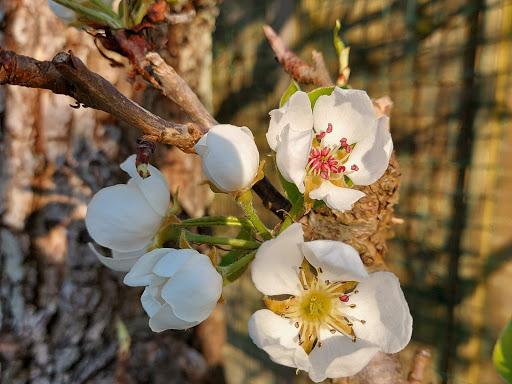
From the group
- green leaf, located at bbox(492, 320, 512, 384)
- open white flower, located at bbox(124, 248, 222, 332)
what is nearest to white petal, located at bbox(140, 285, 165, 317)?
open white flower, located at bbox(124, 248, 222, 332)

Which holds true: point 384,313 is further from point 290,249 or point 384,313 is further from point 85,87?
point 85,87

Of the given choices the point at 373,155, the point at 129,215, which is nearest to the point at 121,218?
the point at 129,215

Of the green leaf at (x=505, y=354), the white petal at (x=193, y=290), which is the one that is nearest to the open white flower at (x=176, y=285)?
the white petal at (x=193, y=290)

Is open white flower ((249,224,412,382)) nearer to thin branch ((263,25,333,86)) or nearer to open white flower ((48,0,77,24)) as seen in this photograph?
thin branch ((263,25,333,86))

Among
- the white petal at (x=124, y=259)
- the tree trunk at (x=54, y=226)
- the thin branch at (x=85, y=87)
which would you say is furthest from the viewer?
the tree trunk at (x=54, y=226)

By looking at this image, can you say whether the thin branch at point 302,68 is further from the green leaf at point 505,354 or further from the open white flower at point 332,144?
the green leaf at point 505,354

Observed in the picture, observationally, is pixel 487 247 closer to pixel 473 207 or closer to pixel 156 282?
pixel 473 207
